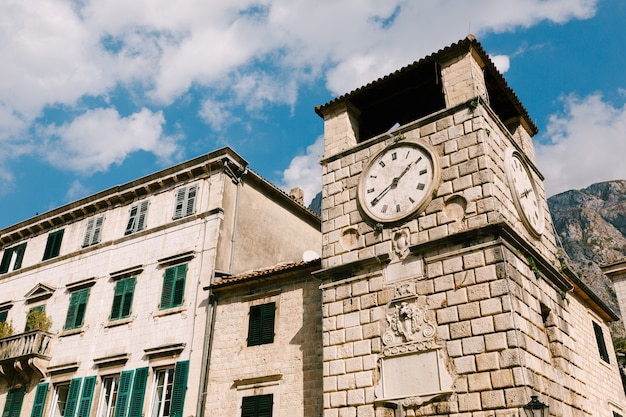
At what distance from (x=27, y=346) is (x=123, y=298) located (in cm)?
382

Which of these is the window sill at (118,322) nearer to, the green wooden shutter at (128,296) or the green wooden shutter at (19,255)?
the green wooden shutter at (128,296)

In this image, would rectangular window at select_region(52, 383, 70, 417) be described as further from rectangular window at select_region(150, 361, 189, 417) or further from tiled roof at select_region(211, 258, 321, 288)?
tiled roof at select_region(211, 258, 321, 288)

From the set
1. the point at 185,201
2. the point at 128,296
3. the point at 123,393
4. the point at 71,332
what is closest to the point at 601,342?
the point at 185,201

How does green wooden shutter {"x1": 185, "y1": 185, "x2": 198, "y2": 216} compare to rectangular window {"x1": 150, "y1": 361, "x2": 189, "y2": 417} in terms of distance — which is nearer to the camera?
rectangular window {"x1": 150, "y1": 361, "x2": 189, "y2": 417}

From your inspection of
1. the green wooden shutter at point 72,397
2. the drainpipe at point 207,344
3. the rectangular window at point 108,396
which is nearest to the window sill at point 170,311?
the drainpipe at point 207,344

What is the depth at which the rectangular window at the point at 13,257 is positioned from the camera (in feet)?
75.8

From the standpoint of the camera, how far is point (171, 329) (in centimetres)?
1633

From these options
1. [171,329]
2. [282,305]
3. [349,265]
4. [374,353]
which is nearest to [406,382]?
[374,353]

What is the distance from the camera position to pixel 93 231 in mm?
20750

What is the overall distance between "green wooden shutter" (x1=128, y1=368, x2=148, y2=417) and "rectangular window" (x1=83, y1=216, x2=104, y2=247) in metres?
6.15

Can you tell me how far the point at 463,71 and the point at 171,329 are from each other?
10.6 metres

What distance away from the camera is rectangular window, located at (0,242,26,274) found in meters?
23.1

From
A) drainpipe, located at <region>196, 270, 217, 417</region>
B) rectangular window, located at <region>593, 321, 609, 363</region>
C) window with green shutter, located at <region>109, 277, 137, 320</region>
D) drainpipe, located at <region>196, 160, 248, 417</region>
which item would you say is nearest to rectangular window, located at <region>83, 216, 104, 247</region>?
window with green shutter, located at <region>109, 277, 137, 320</region>

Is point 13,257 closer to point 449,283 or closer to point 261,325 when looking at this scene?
point 261,325
